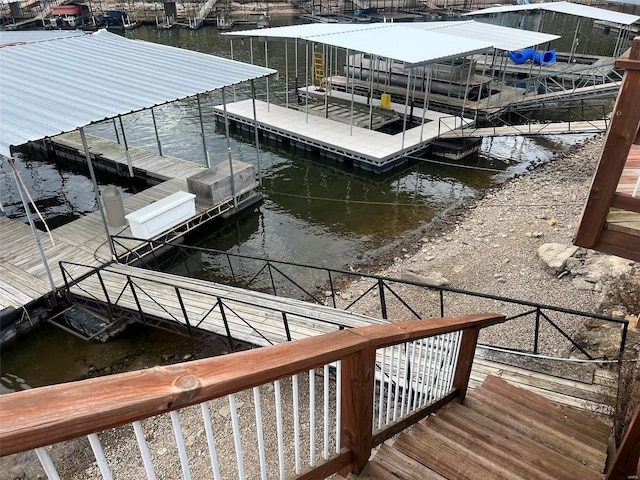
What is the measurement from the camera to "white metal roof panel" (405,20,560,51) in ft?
66.8

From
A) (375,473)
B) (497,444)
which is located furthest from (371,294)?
(375,473)

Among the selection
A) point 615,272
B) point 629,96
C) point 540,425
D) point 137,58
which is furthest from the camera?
point 137,58

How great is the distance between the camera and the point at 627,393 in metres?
5.02

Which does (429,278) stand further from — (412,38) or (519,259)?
(412,38)

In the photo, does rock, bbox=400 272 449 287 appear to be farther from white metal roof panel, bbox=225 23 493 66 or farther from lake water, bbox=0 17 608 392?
white metal roof panel, bbox=225 23 493 66

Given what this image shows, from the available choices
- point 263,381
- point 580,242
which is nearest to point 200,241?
point 580,242

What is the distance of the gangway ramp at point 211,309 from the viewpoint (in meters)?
7.72

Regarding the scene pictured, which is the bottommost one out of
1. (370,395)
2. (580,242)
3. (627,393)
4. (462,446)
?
(627,393)

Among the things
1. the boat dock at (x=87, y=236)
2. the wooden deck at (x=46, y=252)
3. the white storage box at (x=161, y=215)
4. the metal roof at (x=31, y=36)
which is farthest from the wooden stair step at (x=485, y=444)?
the metal roof at (x=31, y=36)

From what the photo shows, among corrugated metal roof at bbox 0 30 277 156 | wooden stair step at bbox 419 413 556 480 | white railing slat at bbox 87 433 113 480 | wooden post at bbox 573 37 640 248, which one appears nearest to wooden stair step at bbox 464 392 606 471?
wooden stair step at bbox 419 413 556 480

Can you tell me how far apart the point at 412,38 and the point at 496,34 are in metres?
5.82

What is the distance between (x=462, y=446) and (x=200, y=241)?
11.0m

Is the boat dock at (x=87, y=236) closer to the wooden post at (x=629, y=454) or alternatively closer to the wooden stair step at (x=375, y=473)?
the wooden stair step at (x=375, y=473)

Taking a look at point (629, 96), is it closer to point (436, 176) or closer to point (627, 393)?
point (627, 393)
